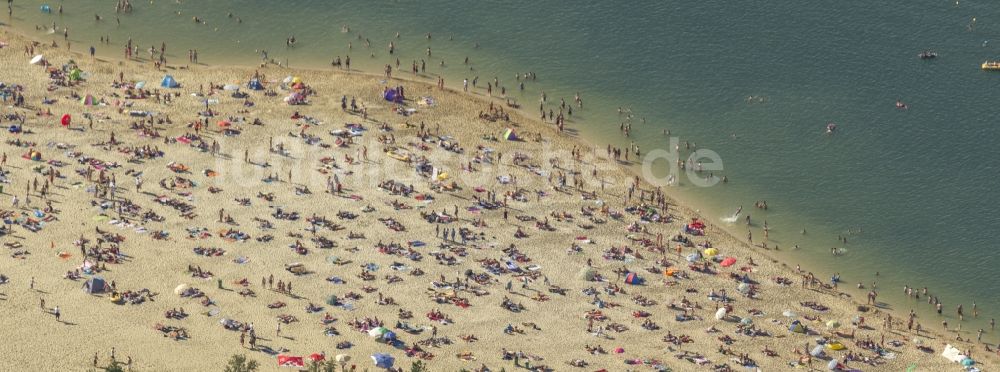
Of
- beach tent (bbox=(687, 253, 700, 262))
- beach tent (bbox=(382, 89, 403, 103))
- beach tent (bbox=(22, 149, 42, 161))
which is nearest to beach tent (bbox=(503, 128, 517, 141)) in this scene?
beach tent (bbox=(382, 89, 403, 103))

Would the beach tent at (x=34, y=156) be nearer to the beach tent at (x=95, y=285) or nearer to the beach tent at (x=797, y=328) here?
the beach tent at (x=95, y=285)

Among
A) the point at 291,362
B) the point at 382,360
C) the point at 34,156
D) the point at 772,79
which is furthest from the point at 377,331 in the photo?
the point at 772,79

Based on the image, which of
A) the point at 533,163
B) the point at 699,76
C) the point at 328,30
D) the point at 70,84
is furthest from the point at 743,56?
the point at 70,84

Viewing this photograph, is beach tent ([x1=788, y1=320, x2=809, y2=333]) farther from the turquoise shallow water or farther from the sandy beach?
the turquoise shallow water

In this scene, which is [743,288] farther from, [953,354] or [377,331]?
[377,331]

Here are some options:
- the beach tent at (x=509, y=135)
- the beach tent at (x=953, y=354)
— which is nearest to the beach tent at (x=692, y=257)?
the beach tent at (x=953, y=354)

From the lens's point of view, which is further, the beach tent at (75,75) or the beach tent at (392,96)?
the beach tent at (392,96)
